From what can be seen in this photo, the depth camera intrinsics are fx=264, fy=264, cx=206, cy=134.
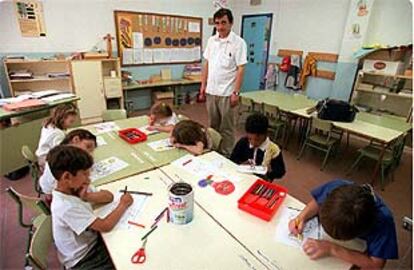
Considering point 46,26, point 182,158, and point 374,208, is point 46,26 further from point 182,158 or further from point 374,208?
point 374,208

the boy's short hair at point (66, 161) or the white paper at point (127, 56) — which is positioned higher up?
the white paper at point (127, 56)

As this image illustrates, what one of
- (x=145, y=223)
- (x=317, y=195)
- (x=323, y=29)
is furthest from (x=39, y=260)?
(x=323, y=29)

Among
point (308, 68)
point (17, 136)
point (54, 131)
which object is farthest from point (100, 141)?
point (308, 68)

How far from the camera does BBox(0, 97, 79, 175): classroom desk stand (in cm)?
263

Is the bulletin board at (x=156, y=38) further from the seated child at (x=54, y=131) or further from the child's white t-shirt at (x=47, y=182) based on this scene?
the child's white t-shirt at (x=47, y=182)

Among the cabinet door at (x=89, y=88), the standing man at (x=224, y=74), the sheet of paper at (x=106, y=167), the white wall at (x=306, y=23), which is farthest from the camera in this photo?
the white wall at (x=306, y=23)

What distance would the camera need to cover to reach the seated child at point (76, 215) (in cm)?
111

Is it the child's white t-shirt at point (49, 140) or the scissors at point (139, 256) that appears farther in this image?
the child's white t-shirt at point (49, 140)

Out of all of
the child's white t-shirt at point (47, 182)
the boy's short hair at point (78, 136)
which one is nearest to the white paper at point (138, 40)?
the boy's short hair at point (78, 136)

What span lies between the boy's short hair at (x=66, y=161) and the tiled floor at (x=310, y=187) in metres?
0.85

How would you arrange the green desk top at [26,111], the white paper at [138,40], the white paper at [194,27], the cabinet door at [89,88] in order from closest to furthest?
the green desk top at [26,111] → the cabinet door at [89,88] → the white paper at [138,40] → the white paper at [194,27]

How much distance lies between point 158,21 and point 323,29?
10.6 ft

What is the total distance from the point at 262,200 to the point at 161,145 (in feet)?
3.23

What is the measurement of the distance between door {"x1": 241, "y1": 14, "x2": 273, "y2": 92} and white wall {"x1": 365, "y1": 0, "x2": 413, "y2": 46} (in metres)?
2.14
